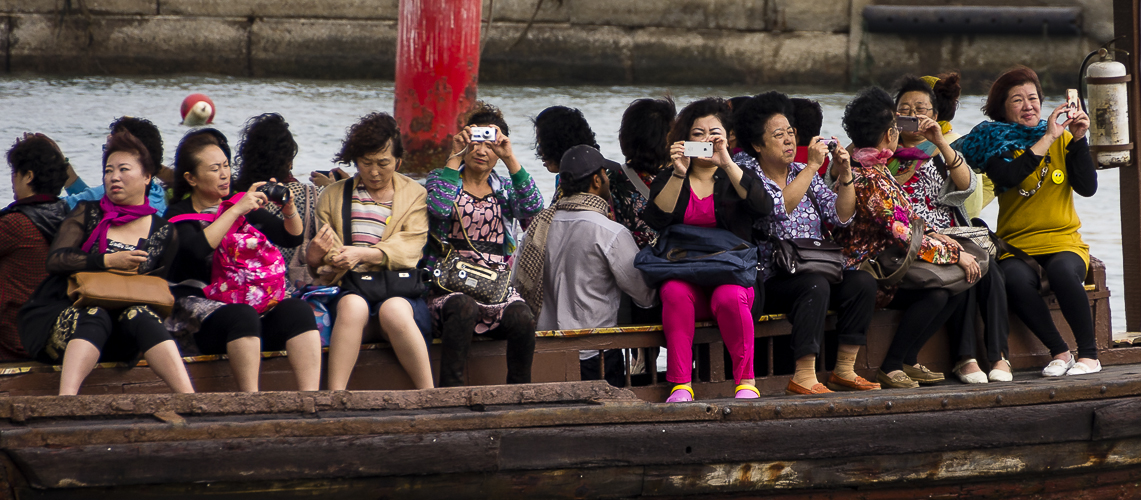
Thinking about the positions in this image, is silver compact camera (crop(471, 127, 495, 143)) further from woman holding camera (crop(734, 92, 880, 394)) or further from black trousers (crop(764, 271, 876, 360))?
black trousers (crop(764, 271, 876, 360))

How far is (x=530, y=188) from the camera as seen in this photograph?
3.96 meters

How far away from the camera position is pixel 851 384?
3.99 metres

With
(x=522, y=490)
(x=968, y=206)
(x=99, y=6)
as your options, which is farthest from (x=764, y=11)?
(x=522, y=490)

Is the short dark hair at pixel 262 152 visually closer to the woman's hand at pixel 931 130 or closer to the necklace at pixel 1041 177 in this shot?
the woman's hand at pixel 931 130

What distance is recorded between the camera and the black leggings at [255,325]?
11.2 feet

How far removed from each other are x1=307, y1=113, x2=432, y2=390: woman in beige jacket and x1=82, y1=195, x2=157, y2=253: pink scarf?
508 millimetres

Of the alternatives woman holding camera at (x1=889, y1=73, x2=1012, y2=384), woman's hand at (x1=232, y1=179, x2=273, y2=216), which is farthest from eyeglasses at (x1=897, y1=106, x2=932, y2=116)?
woman's hand at (x1=232, y1=179, x2=273, y2=216)

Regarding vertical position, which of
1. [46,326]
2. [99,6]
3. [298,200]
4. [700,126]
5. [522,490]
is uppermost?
[99,6]

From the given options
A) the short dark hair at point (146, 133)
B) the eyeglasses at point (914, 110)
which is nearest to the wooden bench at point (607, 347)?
the eyeglasses at point (914, 110)

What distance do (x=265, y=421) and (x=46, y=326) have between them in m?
0.69

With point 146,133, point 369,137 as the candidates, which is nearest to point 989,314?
point 369,137

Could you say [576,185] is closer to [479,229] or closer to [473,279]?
[479,229]

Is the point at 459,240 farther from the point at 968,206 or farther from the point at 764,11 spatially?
the point at 764,11

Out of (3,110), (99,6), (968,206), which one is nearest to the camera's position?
(968,206)
